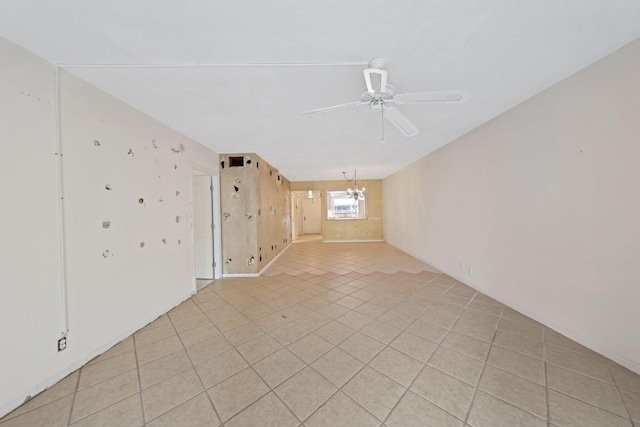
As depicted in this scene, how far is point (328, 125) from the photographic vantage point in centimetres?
277

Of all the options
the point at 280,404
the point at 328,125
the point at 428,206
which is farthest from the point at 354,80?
the point at 428,206

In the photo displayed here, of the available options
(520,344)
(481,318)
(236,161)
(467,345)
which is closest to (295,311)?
(467,345)

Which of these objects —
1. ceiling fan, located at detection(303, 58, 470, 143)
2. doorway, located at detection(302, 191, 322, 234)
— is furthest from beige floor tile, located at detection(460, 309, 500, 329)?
doorway, located at detection(302, 191, 322, 234)

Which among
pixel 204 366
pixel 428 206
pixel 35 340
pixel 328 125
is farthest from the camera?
pixel 428 206

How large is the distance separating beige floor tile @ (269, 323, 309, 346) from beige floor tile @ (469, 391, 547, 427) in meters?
1.42

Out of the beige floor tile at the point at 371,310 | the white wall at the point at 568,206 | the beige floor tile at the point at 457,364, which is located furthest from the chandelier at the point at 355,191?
the beige floor tile at the point at 457,364

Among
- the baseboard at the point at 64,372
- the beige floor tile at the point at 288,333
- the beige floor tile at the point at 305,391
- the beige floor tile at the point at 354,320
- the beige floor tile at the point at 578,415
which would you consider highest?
the baseboard at the point at 64,372

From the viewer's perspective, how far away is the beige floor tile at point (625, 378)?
1459 mm

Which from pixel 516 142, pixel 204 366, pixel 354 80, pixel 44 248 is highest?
pixel 354 80

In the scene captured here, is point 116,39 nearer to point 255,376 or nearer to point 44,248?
point 44,248

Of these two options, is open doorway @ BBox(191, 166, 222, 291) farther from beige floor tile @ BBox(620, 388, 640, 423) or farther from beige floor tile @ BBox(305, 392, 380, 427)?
beige floor tile @ BBox(620, 388, 640, 423)

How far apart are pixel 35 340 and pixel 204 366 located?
1136 millimetres

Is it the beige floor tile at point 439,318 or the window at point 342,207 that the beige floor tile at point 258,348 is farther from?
the window at point 342,207

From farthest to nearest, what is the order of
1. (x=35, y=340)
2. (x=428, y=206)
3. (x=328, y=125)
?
1. (x=428, y=206)
2. (x=328, y=125)
3. (x=35, y=340)
